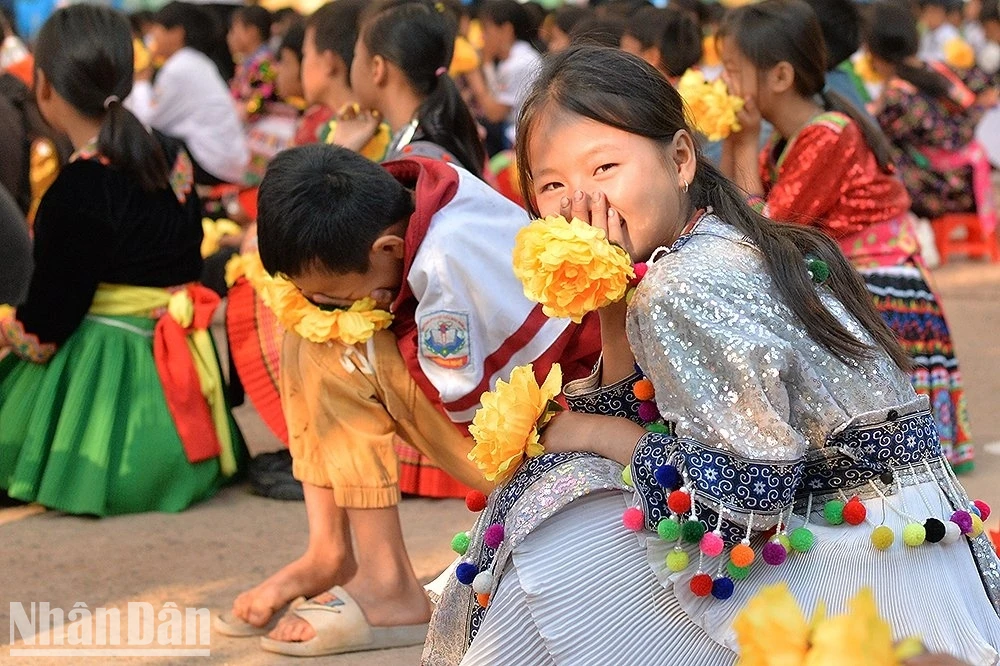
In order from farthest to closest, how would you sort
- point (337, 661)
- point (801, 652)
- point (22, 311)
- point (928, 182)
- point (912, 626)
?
point (928, 182) < point (22, 311) < point (337, 661) < point (912, 626) < point (801, 652)

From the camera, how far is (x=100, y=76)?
3744 mm

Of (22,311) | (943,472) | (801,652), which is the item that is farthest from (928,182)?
(801,652)

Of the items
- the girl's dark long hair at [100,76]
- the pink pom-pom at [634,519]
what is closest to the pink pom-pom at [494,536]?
the pink pom-pom at [634,519]

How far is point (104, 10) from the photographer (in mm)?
3887

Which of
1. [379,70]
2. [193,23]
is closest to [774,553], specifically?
[379,70]

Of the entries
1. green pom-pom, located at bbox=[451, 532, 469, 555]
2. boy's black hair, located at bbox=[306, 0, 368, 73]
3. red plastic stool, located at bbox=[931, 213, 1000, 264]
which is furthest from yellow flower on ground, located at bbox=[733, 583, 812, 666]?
red plastic stool, located at bbox=[931, 213, 1000, 264]

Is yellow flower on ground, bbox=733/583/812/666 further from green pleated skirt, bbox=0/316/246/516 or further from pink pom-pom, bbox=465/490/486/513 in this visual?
green pleated skirt, bbox=0/316/246/516

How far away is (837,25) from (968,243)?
149 inches

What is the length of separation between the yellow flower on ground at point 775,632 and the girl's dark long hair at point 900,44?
20.4 feet

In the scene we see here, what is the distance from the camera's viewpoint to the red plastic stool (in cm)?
784

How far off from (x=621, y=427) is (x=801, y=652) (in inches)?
33.0

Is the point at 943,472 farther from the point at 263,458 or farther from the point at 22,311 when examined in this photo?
the point at 22,311

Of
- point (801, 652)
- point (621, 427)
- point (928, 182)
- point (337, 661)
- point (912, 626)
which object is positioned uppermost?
point (801, 652)

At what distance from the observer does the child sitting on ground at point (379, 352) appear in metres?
2.74
